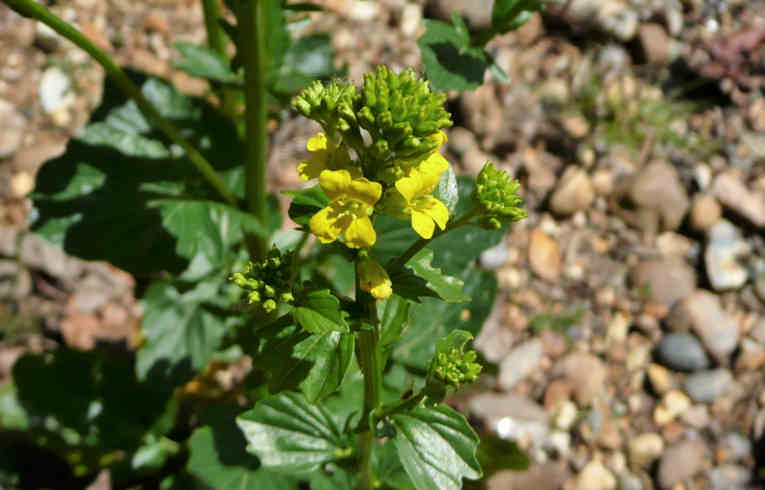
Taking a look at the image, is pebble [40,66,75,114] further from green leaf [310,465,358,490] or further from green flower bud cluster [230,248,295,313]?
green flower bud cluster [230,248,295,313]

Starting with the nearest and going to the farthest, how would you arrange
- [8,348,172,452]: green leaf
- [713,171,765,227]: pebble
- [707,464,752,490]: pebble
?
[8,348,172,452]: green leaf → [707,464,752,490]: pebble → [713,171,765,227]: pebble

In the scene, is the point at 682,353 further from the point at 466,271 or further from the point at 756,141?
the point at 466,271

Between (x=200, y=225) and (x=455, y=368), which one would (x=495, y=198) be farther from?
(x=200, y=225)

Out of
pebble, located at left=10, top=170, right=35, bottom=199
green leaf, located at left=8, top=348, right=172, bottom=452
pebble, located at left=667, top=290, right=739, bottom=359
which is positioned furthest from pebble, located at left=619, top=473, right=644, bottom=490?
pebble, located at left=10, top=170, right=35, bottom=199

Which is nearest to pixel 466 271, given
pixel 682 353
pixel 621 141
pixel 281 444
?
pixel 281 444

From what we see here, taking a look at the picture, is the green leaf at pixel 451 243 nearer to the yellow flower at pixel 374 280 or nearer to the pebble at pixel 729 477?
the yellow flower at pixel 374 280
